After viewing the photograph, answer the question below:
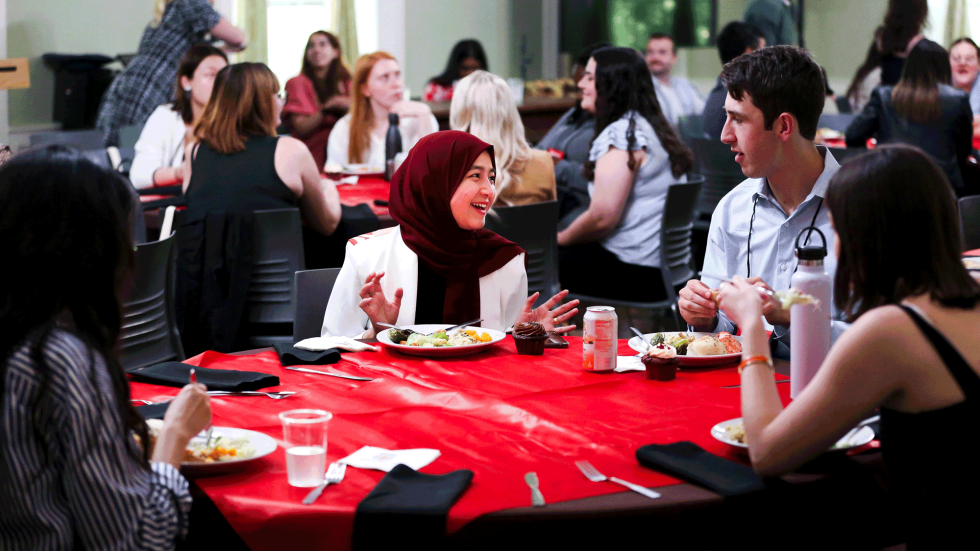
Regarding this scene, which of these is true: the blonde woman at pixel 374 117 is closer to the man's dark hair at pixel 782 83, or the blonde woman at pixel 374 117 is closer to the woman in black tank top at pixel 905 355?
the man's dark hair at pixel 782 83

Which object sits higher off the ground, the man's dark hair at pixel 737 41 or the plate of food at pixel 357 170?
the man's dark hair at pixel 737 41

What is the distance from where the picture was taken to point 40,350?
126 centimetres

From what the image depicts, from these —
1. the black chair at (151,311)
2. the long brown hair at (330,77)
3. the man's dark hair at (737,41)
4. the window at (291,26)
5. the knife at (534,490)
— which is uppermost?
the window at (291,26)

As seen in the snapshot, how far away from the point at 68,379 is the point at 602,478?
0.75m

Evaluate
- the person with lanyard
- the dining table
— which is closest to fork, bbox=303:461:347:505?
the dining table

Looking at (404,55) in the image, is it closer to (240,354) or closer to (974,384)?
(240,354)

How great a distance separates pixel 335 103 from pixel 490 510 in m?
5.83

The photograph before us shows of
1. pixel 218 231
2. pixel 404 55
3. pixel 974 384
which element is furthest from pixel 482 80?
pixel 404 55

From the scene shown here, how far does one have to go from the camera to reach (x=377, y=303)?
2477 millimetres

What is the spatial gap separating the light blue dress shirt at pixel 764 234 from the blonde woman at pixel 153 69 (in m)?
4.98

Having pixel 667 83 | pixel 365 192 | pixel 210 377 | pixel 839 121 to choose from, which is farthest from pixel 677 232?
pixel 667 83

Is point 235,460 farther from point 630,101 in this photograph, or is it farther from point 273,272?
Answer: point 630,101

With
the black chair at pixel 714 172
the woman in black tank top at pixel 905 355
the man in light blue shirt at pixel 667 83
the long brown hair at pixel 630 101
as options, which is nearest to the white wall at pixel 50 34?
the man in light blue shirt at pixel 667 83

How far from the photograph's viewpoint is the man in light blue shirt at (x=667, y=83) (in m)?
8.20
